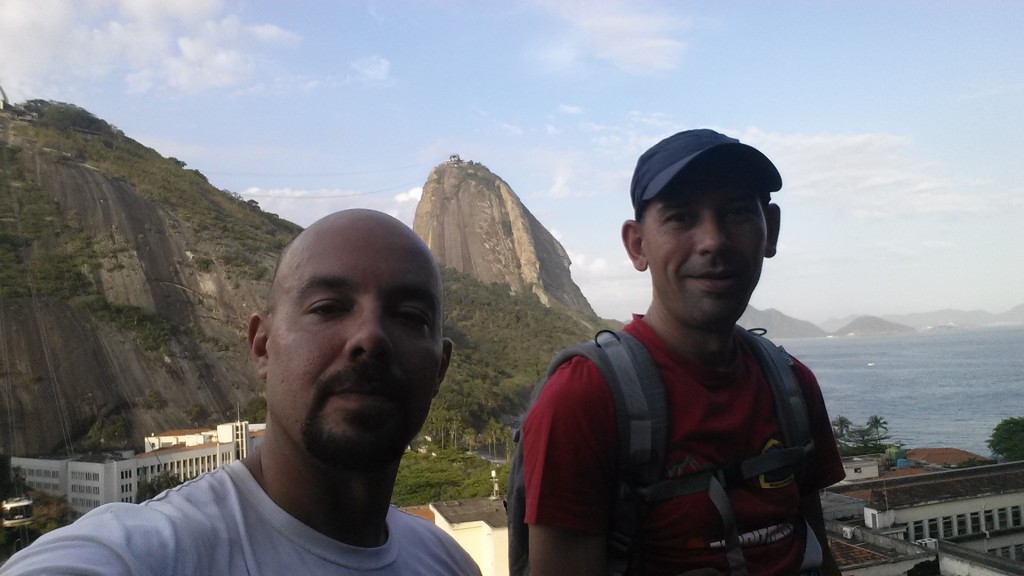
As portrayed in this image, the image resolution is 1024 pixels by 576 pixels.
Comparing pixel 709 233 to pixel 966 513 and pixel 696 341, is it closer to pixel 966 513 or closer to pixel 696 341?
pixel 696 341

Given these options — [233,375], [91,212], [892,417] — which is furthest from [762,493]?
[892,417]

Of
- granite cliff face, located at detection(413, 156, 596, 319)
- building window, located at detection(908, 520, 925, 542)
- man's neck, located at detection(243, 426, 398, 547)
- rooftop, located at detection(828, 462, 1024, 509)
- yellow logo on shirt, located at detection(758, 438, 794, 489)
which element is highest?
granite cliff face, located at detection(413, 156, 596, 319)

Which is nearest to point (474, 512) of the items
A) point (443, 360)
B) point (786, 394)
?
point (786, 394)

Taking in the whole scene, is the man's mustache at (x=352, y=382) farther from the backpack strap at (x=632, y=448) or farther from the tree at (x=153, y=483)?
the tree at (x=153, y=483)

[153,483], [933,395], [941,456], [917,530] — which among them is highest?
[153,483]

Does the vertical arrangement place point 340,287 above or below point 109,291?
below

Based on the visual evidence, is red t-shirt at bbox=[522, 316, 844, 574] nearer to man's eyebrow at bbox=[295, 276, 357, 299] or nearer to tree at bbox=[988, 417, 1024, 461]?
man's eyebrow at bbox=[295, 276, 357, 299]

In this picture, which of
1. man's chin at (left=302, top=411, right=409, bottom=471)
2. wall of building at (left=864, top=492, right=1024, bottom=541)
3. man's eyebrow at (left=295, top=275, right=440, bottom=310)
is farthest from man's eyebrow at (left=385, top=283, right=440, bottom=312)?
wall of building at (left=864, top=492, right=1024, bottom=541)
